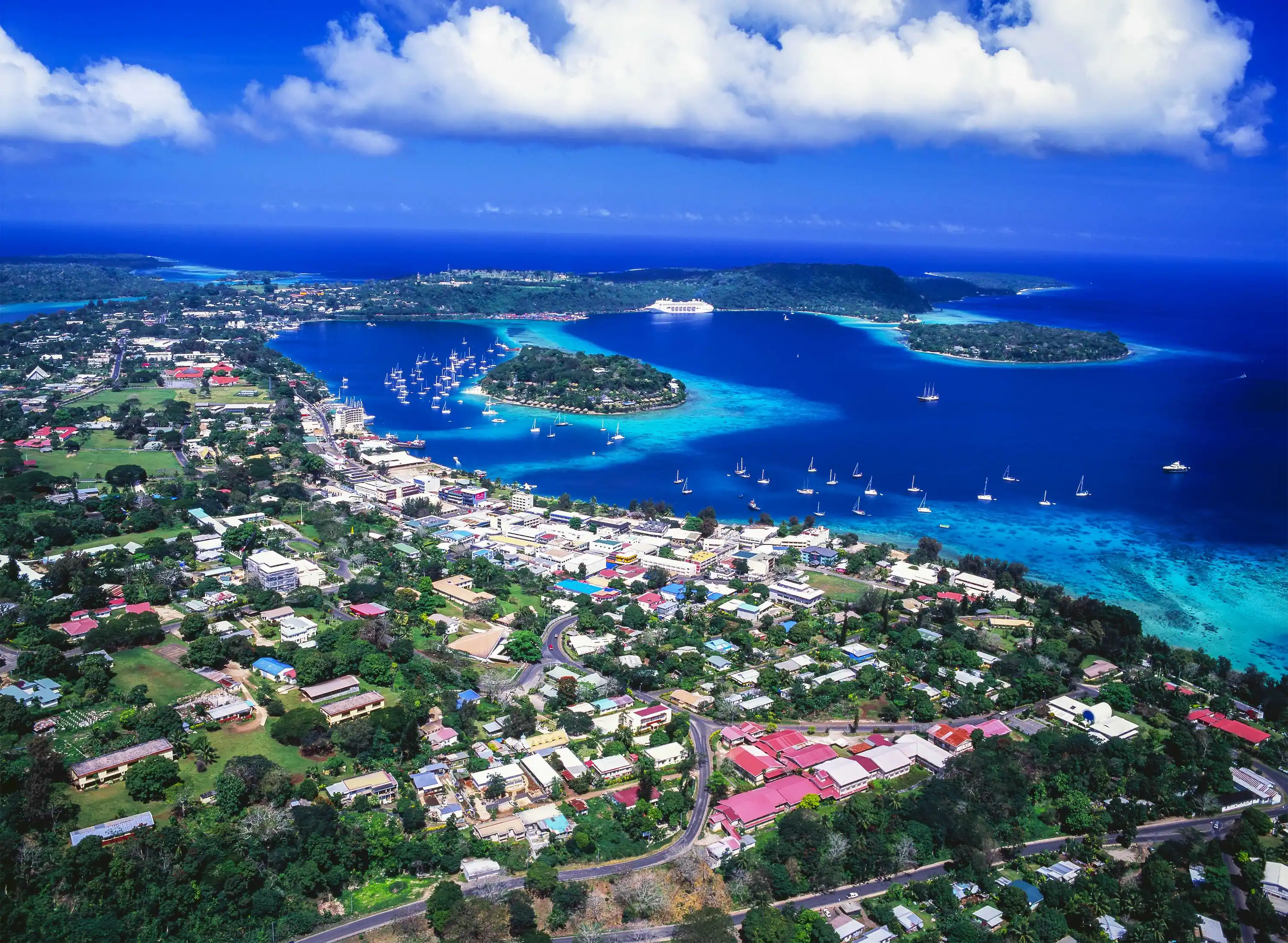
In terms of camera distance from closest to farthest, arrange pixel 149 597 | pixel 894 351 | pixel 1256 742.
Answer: pixel 1256 742, pixel 149 597, pixel 894 351

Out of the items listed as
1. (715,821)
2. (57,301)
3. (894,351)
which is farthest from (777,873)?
(57,301)

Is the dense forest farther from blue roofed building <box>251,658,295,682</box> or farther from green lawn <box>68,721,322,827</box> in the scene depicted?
green lawn <box>68,721,322,827</box>

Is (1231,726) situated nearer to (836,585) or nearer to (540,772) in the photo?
(836,585)

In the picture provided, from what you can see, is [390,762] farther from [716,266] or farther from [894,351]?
[716,266]

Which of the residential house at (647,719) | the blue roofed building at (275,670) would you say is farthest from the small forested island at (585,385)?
the residential house at (647,719)

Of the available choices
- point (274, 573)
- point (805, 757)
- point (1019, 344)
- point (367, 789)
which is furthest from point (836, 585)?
point (1019, 344)

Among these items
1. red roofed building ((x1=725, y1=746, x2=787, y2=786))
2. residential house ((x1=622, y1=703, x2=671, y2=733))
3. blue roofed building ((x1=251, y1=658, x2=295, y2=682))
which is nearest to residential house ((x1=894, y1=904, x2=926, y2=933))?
red roofed building ((x1=725, y1=746, x2=787, y2=786))

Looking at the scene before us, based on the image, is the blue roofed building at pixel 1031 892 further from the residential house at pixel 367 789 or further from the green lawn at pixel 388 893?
the residential house at pixel 367 789
